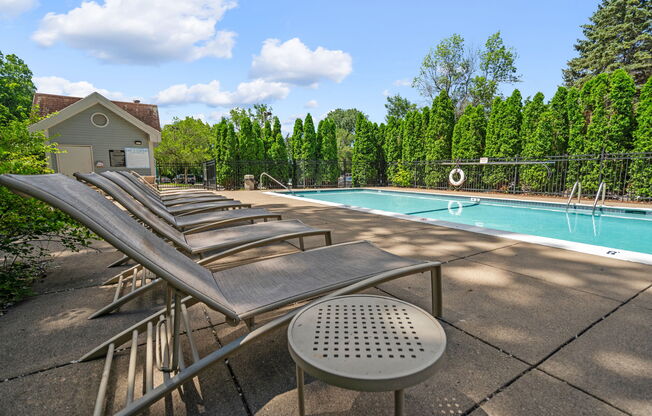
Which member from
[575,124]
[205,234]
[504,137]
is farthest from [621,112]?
[205,234]

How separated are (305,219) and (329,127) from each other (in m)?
12.8

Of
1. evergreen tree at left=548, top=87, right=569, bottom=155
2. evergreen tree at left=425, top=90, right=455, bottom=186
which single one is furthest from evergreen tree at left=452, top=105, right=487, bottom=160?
evergreen tree at left=548, top=87, right=569, bottom=155

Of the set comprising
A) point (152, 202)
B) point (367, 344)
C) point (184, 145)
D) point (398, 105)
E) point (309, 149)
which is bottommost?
point (367, 344)

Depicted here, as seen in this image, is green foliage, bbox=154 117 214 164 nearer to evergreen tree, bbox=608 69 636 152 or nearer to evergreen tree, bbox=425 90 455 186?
evergreen tree, bbox=425 90 455 186

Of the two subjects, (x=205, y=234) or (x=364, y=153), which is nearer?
(x=205, y=234)

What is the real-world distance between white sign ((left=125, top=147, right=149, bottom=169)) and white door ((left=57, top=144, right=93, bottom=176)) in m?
1.60

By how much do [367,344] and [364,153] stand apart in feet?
54.6

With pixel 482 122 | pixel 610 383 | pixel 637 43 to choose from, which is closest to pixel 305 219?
pixel 610 383

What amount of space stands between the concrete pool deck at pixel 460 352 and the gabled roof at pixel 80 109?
14.9 m

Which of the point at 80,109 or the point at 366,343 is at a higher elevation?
the point at 80,109

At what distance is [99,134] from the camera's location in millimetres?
15281

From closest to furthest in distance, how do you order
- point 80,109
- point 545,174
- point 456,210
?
point 456,210
point 545,174
point 80,109

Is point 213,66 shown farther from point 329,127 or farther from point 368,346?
point 368,346

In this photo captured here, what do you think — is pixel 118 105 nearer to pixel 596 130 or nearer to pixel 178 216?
pixel 178 216
